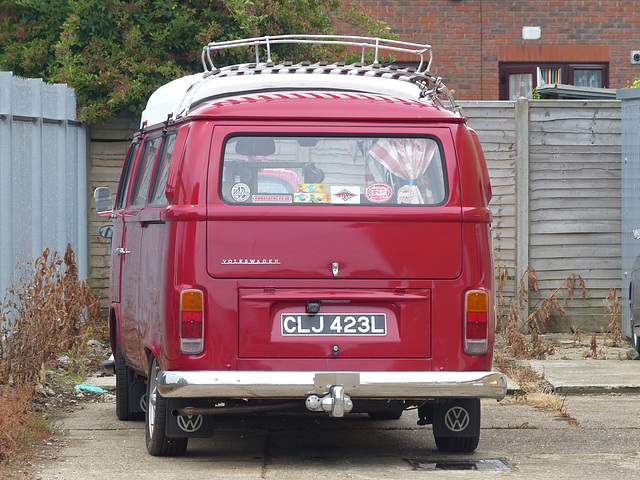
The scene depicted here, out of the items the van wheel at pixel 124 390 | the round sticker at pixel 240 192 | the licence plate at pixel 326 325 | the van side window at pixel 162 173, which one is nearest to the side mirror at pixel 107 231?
the van wheel at pixel 124 390

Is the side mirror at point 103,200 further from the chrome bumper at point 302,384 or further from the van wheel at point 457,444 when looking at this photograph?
the van wheel at point 457,444

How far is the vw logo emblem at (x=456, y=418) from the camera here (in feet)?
23.6

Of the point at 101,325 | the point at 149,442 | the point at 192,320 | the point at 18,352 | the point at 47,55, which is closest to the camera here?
the point at 192,320

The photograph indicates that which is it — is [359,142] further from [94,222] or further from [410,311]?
[94,222]

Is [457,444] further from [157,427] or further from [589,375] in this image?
[589,375]

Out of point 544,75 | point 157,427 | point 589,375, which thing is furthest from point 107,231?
point 544,75

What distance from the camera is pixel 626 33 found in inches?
758

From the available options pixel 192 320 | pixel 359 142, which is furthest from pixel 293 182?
pixel 192 320

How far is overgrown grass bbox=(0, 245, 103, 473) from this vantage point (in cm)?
746

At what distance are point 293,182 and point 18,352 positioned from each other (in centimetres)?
332

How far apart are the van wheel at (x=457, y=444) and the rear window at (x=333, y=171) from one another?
1.54 meters

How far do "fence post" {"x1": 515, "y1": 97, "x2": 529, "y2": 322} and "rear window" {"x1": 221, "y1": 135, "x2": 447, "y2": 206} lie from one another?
6.61 metres

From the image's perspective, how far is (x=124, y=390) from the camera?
8656 millimetres

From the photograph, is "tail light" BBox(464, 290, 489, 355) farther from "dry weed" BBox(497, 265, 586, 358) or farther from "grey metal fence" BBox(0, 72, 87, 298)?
"dry weed" BBox(497, 265, 586, 358)
